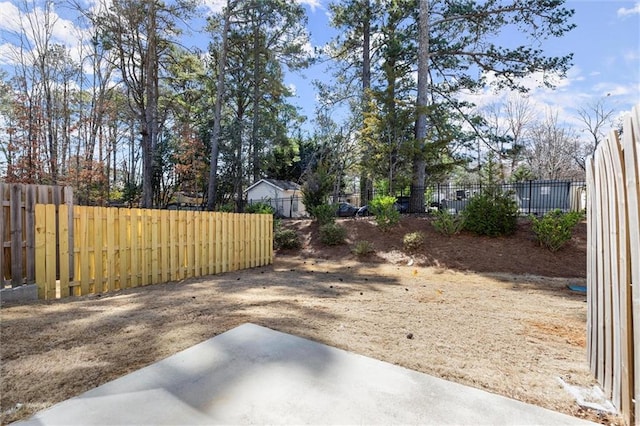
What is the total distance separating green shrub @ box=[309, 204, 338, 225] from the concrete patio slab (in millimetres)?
Answer: 9493

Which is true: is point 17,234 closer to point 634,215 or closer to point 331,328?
point 331,328

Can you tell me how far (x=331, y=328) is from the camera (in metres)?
2.96

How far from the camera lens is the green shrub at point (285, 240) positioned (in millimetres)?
10906

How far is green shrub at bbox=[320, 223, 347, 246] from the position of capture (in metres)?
10.6

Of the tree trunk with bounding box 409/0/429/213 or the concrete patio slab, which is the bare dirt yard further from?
the tree trunk with bounding box 409/0/429/213

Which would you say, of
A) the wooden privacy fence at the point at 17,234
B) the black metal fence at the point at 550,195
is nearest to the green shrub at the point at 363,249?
the black metal fence at the point at 550,195

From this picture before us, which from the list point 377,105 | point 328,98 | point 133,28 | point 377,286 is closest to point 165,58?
point 133,28

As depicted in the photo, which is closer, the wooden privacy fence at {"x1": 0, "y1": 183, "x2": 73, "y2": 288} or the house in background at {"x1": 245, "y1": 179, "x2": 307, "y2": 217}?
the wooden privacy fence at {"x1": 0, "y1": 183, "x2": 73, "y2": 288}

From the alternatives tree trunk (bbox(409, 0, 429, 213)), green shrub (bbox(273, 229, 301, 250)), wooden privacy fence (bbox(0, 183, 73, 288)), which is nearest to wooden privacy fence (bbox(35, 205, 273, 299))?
wooden privacy fence (bbox(0, 183, 73, 288))


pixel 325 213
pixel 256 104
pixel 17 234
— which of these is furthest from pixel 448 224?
pixel 256 104

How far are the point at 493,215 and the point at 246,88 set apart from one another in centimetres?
1538

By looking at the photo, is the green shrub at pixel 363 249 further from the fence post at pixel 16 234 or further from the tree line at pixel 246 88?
the fence post at pixel 16 234

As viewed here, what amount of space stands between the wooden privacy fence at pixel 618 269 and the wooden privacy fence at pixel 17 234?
5.74 m

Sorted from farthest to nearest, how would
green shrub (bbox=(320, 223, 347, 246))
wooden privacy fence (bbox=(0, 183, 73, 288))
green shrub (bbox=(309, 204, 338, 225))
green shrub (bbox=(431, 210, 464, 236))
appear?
green shrub (bbox=(309, 204, 338, 225))
green shrub (bbox=(320, 223, 347, 246))
green shrub (bbox=(431, 210, 464, 236))
wooden privacy fence (bbox=(0, 183, 73, 288))
